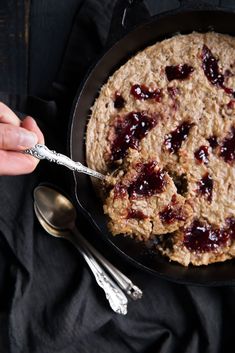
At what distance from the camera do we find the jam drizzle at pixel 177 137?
3154mm

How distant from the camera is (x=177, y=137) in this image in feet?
10.4

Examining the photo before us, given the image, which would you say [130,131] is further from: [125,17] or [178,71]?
[125,17]

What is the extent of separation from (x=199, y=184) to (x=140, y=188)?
34 centimetres

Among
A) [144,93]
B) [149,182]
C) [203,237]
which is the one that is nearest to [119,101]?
[144,93]

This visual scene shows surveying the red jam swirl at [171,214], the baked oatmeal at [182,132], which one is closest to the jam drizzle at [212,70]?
the baked oatmeal at [182,132]

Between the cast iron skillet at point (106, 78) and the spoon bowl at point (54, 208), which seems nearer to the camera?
the cast iron skillet at point (106, 78)

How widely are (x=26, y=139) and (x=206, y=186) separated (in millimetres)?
1043

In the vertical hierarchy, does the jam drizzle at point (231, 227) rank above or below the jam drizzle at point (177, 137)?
below

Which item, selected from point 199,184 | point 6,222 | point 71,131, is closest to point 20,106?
point 71,131

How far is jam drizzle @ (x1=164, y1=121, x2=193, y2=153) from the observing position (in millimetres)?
3154

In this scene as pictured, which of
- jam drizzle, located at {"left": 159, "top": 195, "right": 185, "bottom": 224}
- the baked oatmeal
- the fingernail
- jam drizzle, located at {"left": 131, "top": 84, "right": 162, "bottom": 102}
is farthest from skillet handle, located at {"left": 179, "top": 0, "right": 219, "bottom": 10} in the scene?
the fingernail

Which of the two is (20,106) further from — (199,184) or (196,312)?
(196,312)

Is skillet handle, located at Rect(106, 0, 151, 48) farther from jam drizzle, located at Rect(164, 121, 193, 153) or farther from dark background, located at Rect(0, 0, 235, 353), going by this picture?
jam drizzle, located at Rect(164, 121, 193, 153)

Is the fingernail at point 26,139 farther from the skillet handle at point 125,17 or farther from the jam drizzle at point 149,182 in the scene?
the skillet handle at point 125,17
